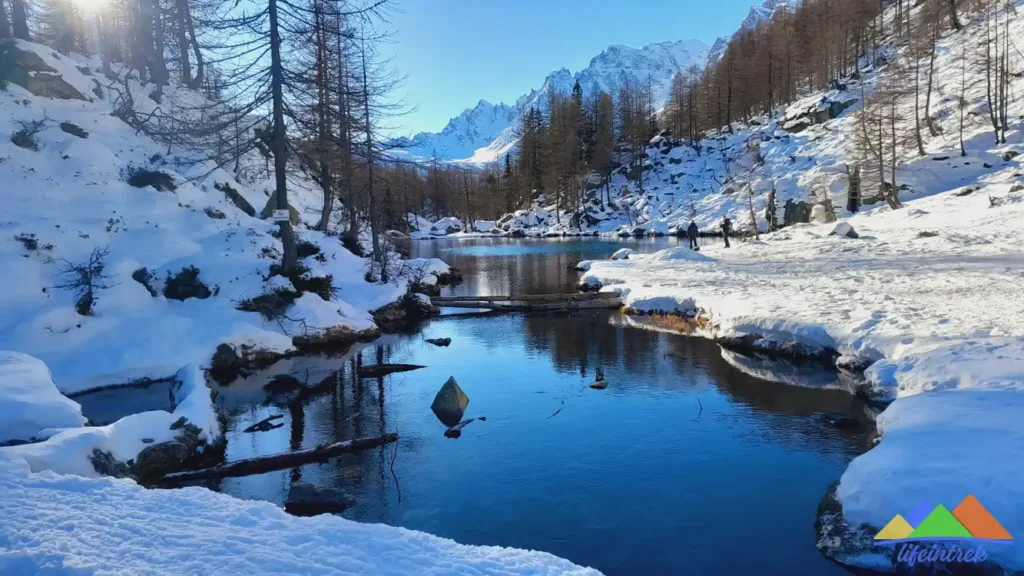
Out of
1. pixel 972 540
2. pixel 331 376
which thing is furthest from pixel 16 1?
pixel 972 540

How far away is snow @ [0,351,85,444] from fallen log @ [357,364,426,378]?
21.4ft

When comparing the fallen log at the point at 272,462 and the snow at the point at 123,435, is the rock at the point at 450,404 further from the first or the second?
the snow at the point at 123,435

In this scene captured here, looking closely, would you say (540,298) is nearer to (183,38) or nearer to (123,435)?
(123,435)

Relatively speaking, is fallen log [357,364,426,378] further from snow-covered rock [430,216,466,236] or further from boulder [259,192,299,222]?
snow-covered rock [430,216,466,236]

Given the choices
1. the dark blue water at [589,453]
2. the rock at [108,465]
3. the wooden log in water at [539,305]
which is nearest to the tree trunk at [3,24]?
the dark blue water at [589,453]

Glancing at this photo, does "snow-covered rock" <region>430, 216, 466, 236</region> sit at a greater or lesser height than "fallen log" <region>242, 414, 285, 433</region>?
greater

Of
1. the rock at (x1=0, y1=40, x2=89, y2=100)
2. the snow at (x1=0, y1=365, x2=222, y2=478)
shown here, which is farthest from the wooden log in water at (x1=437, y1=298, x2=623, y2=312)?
the rock at (x1=0, y1=40, x2=89, y2=100)

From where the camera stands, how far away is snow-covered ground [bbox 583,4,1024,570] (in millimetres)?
6309

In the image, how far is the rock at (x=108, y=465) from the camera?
24.7 ft

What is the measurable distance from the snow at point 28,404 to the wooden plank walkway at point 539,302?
48.3 feet

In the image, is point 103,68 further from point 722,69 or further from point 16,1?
point 722,69

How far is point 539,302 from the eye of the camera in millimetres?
22688

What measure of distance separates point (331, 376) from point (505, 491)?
7717 mm

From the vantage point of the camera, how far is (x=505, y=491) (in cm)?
808
